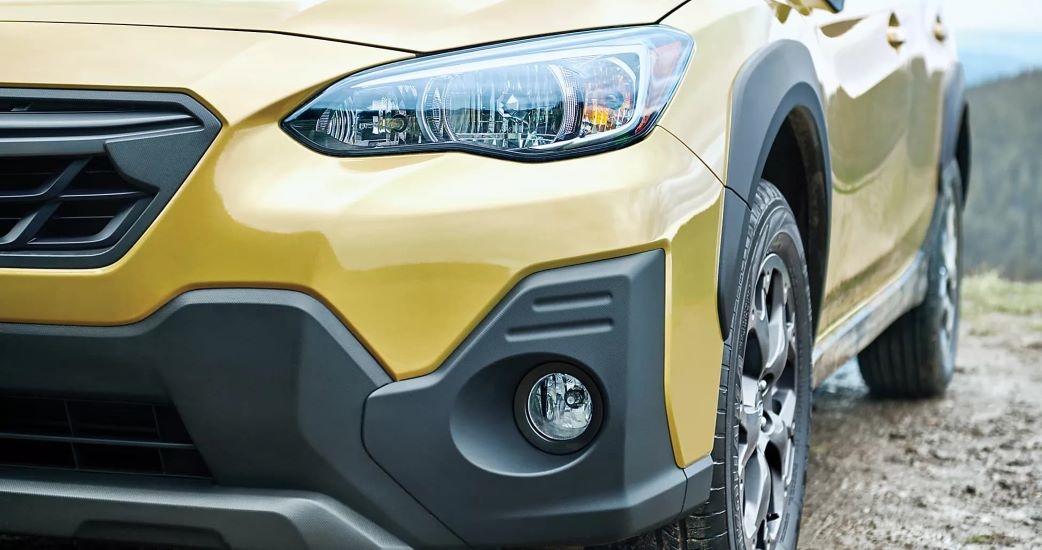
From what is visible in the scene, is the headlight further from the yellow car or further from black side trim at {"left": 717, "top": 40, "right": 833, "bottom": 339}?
black side trim at {"left": 717, "top": 40, "right": 833, "bottom": 339}

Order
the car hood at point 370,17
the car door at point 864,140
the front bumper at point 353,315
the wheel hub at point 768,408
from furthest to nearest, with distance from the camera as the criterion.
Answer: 1. the car door at point 864,140
2. the wheel hub at point 768,408
3. the car hood at point 370,17
4. the front bumper at point 353,315

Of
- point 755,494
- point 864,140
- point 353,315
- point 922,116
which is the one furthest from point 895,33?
point 353,315

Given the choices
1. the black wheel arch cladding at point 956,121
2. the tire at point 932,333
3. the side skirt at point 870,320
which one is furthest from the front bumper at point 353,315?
the tire at point 932,333

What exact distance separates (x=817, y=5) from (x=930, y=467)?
1.62 meters

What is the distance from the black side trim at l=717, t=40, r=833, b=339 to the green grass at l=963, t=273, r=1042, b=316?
4.91 m

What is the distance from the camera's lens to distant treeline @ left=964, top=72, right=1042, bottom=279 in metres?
10.0

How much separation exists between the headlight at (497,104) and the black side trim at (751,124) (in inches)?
8.5

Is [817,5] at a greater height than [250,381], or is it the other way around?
[817,5]

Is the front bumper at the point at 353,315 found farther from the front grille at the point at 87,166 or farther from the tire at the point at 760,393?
the tire at the point at 760,393

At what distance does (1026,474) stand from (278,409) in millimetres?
2625

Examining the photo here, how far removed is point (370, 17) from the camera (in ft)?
6.15

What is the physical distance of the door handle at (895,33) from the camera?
11.1 ft

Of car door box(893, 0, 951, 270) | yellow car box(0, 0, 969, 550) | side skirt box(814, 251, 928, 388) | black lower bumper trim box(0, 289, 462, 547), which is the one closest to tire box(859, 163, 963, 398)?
side skirt box(814, 251, 928, 388)

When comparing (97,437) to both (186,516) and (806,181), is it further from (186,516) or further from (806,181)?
(806,181)
